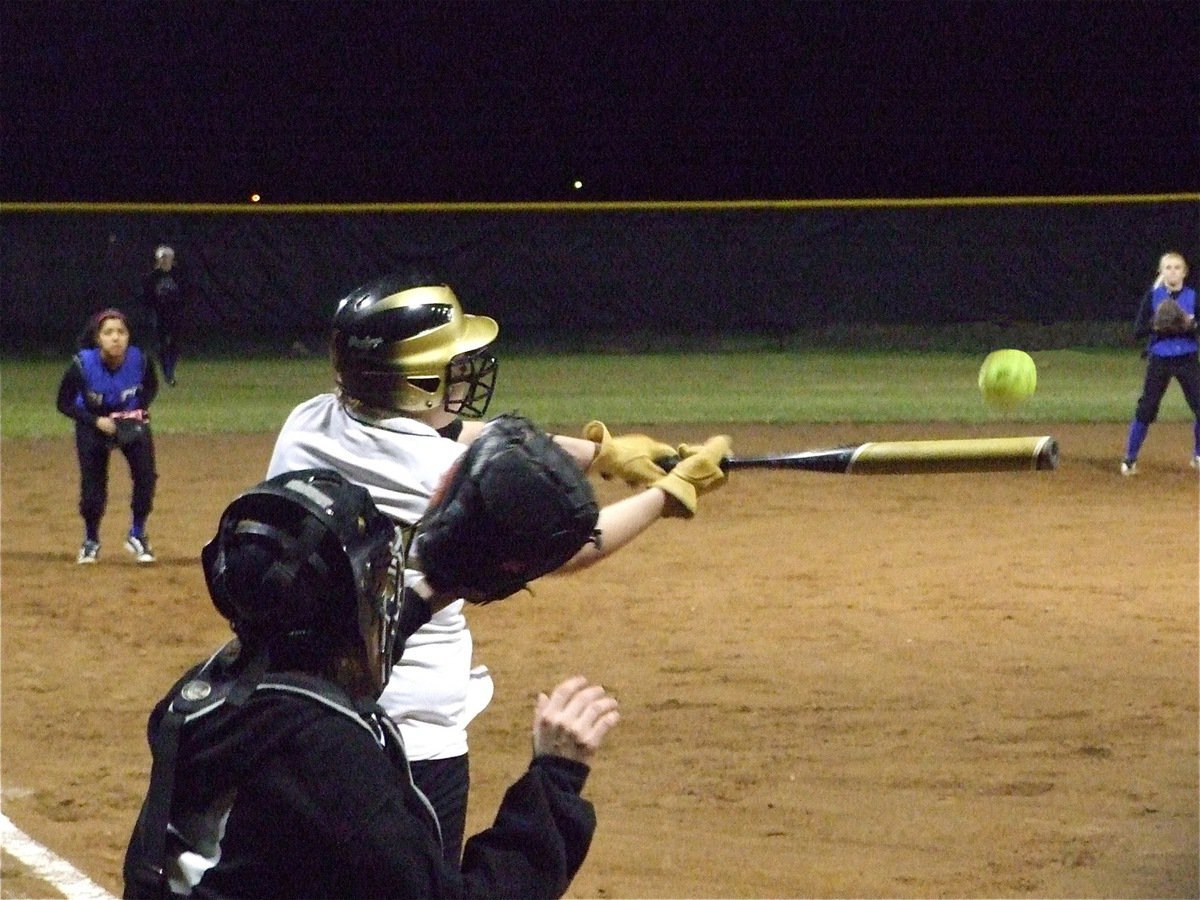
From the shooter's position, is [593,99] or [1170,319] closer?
[1170,319]

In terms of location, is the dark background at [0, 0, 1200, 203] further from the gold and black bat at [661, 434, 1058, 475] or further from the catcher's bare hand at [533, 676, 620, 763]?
the catcher's bare hand at [533, 676, 620, 763]

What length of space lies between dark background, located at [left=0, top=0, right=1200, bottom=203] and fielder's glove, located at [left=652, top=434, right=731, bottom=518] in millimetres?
34337

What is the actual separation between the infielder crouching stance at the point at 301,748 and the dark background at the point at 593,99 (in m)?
35.8

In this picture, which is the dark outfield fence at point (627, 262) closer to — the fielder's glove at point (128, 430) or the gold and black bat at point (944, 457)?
the fielder's glove at point (128, 430)

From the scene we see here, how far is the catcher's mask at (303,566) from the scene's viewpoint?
1945mm

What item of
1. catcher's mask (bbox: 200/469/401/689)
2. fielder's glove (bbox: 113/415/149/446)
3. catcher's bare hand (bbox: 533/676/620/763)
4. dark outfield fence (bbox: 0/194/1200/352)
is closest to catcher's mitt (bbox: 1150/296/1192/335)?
fielder's glove (bbox: 113/415/149/446)

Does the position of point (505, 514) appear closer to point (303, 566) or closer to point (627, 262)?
point (303, 566)

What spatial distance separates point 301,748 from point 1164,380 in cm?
1236

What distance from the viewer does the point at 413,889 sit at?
193cm

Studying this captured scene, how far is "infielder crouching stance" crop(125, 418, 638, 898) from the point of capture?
191 cm

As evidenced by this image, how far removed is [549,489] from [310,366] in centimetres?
2089

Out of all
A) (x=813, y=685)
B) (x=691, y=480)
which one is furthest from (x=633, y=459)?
(x=813, y=685)

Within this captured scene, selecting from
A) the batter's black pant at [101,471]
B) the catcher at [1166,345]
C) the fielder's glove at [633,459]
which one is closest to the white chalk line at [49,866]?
the fielder's glove at [633,459]

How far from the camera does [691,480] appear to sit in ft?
11.0
